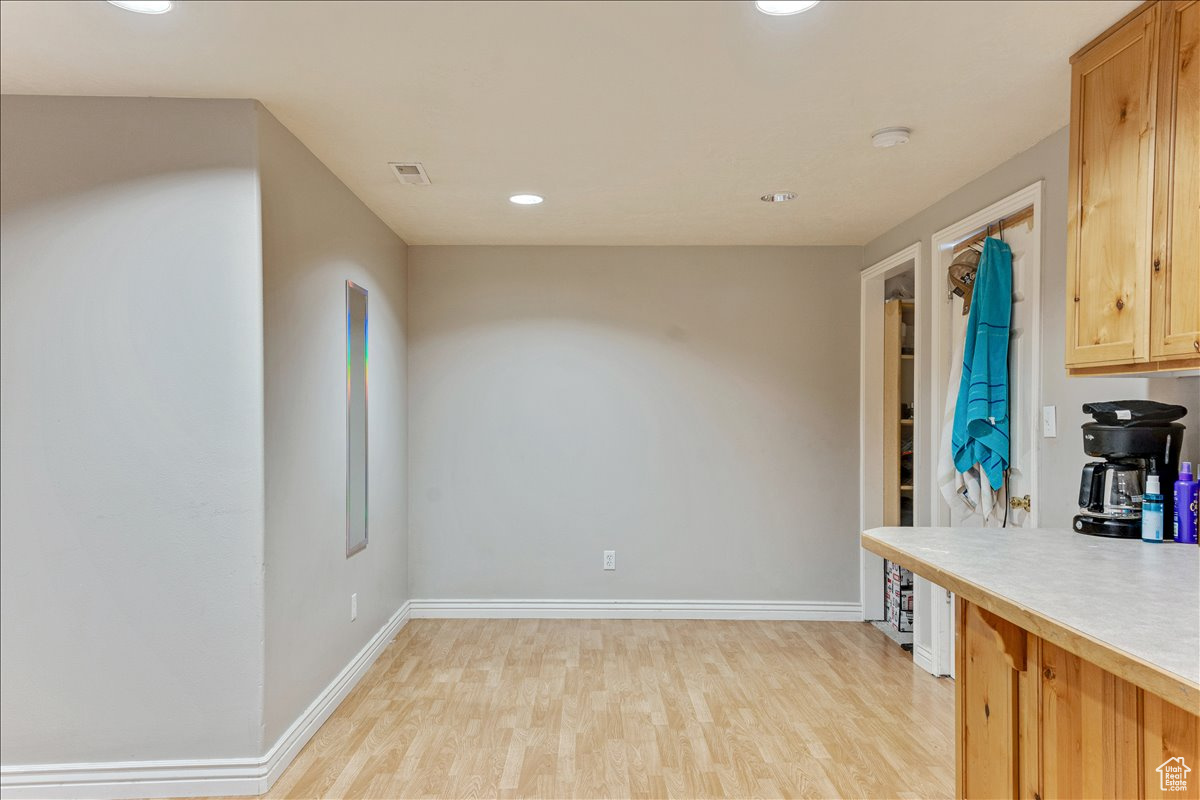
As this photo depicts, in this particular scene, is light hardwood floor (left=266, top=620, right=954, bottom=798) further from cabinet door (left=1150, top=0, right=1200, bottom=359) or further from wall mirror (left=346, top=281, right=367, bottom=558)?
cabinet door (left=1150, top=0, right=1200, bottom=359)

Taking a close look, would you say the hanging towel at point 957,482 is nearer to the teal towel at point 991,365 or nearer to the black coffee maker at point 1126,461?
the teal towel at point 991,365

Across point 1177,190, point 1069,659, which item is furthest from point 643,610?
point 1177,190

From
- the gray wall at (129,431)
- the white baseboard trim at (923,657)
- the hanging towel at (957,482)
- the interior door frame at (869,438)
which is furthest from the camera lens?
the interior door frame at (869,438)

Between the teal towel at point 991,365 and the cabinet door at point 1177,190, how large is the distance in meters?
1.28

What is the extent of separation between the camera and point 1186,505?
6.67 ft

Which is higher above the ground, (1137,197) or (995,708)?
(1137,197)

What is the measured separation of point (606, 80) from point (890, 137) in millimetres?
1134

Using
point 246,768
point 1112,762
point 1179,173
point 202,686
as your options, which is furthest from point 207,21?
point 1112,762

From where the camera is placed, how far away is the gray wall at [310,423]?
103 inches

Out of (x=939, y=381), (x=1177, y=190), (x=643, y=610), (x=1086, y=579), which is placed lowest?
(x=643, y=610)

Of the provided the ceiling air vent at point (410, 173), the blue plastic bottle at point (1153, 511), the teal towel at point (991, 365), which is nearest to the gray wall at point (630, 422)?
the ceiling air vent at point (410, 173)

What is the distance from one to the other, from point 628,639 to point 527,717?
1.22 m

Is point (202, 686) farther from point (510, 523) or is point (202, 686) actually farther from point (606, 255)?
point (606, 255)

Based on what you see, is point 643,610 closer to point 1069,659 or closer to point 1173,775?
point 1069,659
